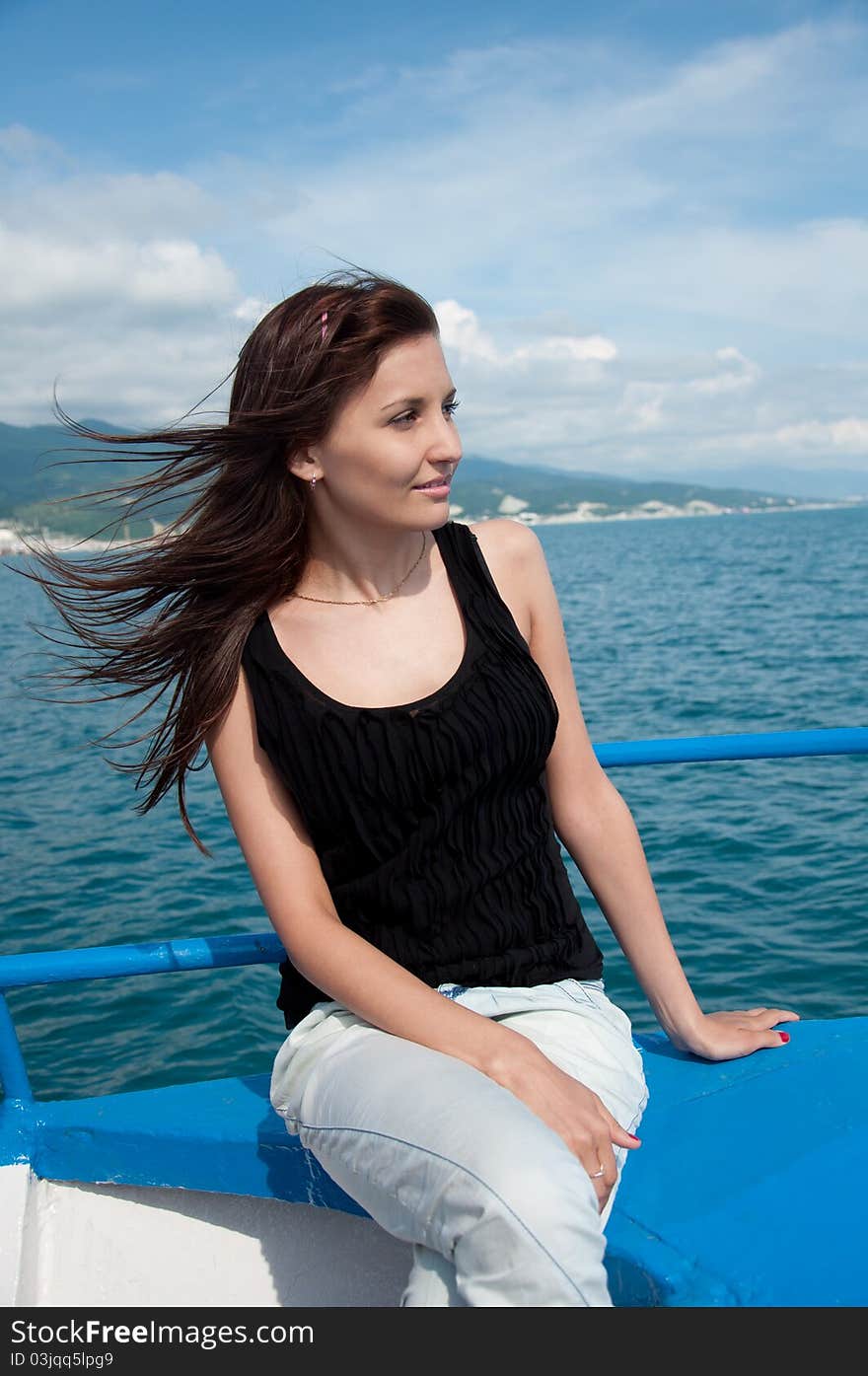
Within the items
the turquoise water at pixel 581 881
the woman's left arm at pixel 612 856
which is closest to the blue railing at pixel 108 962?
the turquoise water at pixel 581 881

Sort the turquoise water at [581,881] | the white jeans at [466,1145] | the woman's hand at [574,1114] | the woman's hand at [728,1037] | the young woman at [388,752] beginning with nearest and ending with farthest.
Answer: the white jeans at [466,1145]
the woman's hand at [574,1114]
the young woman at [388,752]
the woman's hand at [728,1037]
the turquoise water at [581,881]

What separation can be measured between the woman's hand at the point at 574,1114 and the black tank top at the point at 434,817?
261 millimetres

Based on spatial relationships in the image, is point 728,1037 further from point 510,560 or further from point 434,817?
point 510,560

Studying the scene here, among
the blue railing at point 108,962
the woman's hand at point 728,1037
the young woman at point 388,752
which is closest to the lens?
the young woman at point 388,752

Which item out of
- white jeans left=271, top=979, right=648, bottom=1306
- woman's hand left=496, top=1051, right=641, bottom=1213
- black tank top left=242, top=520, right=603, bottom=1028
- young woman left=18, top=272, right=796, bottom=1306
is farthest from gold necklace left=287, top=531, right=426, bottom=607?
woman's hand left=496, top=1051, right=641, bottom=1213

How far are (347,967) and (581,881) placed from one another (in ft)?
21.2

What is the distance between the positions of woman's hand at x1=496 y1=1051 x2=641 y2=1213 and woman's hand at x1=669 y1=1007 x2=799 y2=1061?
45cm

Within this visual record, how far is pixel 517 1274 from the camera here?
132cm

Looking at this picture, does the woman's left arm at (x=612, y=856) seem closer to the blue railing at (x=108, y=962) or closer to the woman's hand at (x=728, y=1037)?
the woman's hand at (x=728, y=1037)

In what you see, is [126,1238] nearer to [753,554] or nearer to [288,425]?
[288,425]

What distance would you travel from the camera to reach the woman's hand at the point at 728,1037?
6.58 feet

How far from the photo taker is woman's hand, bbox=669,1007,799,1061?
2006mm

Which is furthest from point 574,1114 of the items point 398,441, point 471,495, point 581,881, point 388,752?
point 471,495

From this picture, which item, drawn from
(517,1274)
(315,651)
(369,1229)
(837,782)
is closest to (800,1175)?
(517,1274)
